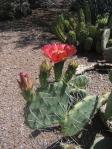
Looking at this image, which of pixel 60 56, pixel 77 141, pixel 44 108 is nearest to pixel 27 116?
A: pixel 44 108

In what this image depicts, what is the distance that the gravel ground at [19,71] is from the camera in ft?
13.4

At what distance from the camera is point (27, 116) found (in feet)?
10.3

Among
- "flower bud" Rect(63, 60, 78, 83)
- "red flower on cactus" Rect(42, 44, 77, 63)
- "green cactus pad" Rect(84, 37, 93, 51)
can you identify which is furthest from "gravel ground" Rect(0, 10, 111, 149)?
"red flower on cactus" Rect(42, 44, 77, 63)

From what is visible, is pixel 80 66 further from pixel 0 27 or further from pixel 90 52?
pixel 0 27

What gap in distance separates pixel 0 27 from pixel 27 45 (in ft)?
4.93

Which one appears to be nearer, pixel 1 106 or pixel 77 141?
pixel 77 141

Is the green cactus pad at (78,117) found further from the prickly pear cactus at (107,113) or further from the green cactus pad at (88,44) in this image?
the green cactus pad at (88,44)

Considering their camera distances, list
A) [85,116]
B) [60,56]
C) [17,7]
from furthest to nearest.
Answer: [17,7] < [85,116] < [60,56]

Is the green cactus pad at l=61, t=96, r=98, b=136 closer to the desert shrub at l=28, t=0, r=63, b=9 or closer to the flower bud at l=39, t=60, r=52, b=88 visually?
the flower bud at l=39, t=60, r=52, b=88

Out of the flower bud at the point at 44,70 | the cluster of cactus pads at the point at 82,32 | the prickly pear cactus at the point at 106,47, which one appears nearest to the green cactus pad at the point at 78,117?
the flower bud at the point at 44,70

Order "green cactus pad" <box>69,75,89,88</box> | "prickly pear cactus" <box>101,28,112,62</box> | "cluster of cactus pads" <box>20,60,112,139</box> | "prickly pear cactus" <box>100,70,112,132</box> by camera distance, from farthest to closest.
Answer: "prickly pear cactus" <box>101,28,112,62</box>
"green cactus pad" <box>69,75,89,88</box>
"prickly pear cactus" <box>100,70,112,132</box>
"cluster of cactus pads" <box>20,60,112,139</box>

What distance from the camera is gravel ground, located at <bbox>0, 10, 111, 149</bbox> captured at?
4.08 metres

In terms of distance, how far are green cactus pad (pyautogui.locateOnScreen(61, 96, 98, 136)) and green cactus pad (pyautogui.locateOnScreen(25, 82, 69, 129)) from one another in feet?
0.50

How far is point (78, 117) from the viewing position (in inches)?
136
